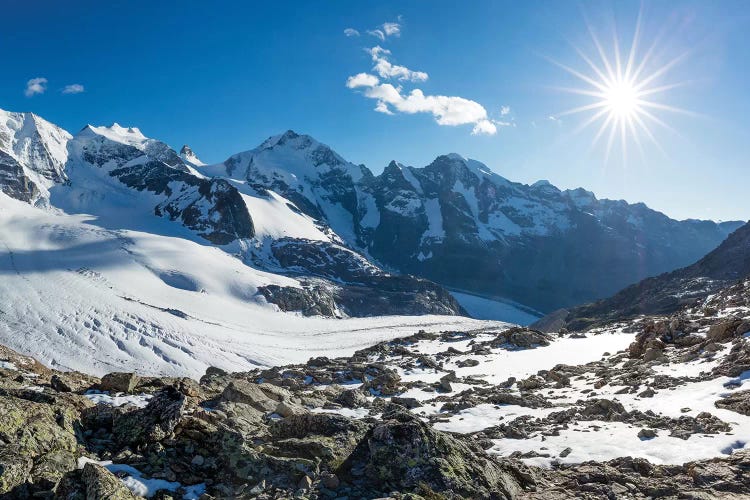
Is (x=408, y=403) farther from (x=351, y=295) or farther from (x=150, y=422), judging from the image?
(x=351, y=295)

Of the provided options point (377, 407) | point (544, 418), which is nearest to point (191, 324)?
point (377, 407)

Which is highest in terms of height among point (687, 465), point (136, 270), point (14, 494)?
point (136, 270)

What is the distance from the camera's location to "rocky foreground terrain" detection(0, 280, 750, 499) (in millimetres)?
8141

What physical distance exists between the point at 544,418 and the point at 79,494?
15.2 meters

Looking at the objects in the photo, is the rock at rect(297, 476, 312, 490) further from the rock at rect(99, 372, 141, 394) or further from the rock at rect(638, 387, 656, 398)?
the rock at rect(638, 387, 656, 398)

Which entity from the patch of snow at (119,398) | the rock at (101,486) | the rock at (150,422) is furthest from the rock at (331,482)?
the patch of snow at (119,398)

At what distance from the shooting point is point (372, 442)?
888 cm

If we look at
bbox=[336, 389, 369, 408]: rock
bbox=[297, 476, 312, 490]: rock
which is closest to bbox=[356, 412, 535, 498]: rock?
bbox=[297, 476, 312, 490]: rock

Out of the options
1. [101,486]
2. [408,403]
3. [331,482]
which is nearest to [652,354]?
[408,403]

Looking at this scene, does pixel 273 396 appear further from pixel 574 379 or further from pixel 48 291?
pixel 48 291

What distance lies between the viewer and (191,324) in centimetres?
7394

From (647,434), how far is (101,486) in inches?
518

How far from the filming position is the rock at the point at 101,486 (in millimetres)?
6895

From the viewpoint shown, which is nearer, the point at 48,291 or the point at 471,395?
the point at 471,395
